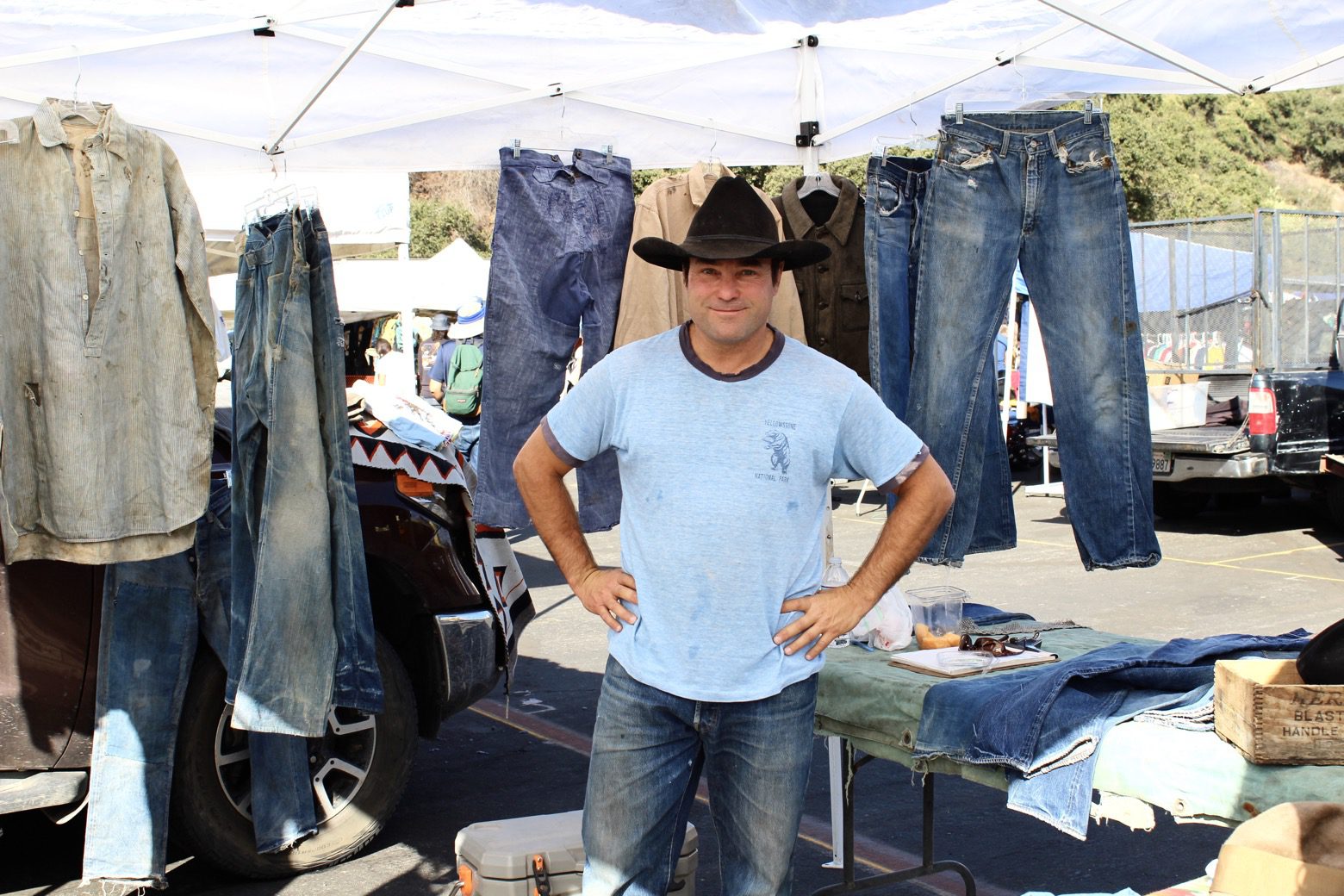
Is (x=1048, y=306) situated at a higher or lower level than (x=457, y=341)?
lower

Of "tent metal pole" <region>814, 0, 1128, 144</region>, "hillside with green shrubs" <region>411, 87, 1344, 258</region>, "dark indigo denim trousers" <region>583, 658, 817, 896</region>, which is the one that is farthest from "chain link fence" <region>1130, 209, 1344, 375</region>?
"hillside with green shrubs" <region>411, 87, 1344, 258</region>

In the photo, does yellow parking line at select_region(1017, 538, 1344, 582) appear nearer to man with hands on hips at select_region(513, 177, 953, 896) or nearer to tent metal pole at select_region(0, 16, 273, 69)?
man with hands on hips at select_region(513, 177, 953, 896)

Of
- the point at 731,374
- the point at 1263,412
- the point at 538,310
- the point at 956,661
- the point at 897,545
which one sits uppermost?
the point at 538,310

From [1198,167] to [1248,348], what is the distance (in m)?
25.5

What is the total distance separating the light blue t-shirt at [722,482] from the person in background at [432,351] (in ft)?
42.3

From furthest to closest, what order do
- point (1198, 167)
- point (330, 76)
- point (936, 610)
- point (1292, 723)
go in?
point (1198, 167), point (330, 76), point (936, 610), point (1292, 723)

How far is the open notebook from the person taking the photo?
3.62m

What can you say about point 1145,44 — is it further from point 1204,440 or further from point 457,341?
point 457,341

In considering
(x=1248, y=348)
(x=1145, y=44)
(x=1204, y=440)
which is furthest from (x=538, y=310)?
(x=1248, y=348)

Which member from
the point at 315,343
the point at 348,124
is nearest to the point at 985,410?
the point at 315,343

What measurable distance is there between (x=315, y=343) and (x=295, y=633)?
97cm

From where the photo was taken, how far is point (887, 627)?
4023 mm

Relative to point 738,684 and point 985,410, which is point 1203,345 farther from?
point 738,684

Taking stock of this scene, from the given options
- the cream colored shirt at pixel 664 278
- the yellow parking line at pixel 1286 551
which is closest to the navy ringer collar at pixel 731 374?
the cream colored shirt at pixel 664 278
